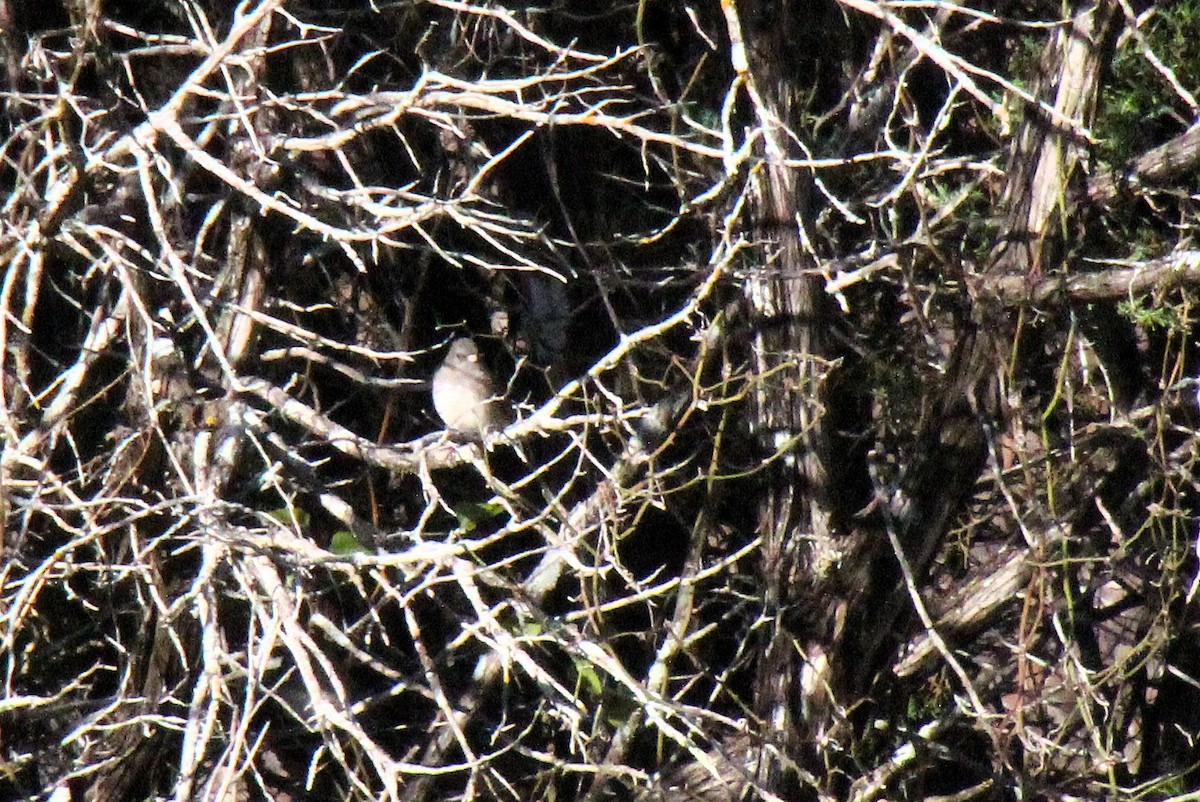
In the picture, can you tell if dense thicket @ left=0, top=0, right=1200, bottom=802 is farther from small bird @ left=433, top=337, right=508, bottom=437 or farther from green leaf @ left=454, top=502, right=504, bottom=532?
small bird @ left=433, top=337, right=508, bottom=437

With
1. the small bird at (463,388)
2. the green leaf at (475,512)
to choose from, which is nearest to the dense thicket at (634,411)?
the green leaf at (475,512)

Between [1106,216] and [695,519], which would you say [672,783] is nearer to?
[695,519]

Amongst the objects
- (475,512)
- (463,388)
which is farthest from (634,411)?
(463,388)

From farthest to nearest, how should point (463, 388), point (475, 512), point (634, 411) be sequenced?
point (463, 388) < point (475, 512) < point (634, 411)

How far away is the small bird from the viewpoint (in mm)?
4195

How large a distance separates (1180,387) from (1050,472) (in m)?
0.41

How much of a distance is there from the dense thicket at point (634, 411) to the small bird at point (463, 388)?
14 centimetres

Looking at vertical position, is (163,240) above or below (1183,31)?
below

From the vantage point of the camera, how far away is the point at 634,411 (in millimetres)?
3592

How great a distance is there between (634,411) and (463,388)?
870 mm

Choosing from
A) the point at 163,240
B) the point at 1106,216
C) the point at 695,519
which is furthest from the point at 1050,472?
the point at 163,240

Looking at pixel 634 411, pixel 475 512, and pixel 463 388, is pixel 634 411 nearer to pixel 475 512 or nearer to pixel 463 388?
pixel 475 512

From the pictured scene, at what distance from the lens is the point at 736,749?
407 cm

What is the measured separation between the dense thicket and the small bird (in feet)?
0.47
